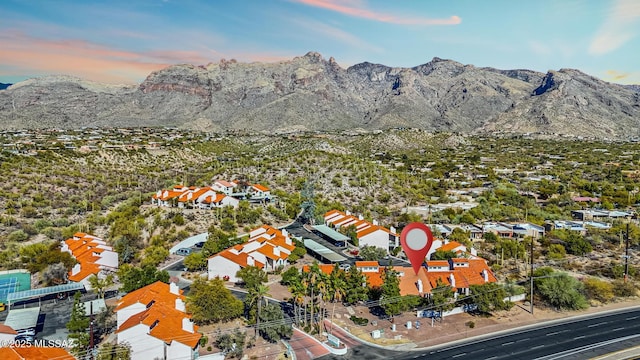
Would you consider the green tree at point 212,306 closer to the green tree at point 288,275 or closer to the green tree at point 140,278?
the green tree at point 140,278

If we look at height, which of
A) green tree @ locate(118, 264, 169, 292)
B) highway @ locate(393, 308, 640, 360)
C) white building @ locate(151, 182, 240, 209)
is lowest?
highway @ locate(393, 308, 640, 360)

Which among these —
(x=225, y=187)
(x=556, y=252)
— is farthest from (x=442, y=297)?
(x=225, y=187)

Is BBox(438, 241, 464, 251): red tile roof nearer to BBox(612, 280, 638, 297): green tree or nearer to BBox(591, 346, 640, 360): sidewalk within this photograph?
BBox(612, 280, 638, 297): green tree

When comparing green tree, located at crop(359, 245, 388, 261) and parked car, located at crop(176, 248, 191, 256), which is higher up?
green tree, located at crop(359, 245, 388, 261)

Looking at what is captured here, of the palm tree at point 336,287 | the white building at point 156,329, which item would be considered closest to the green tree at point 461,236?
the palm tree at point 336,287

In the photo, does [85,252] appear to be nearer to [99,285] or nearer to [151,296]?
[99,285]

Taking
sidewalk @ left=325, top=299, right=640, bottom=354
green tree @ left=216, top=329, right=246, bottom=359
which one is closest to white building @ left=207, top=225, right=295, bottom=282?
sidewalk @ left=325, top=299, right=640, bottom=354
